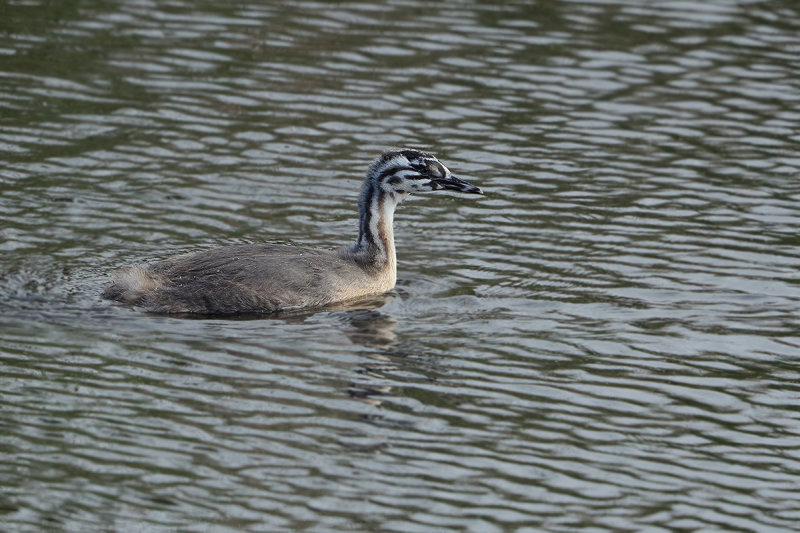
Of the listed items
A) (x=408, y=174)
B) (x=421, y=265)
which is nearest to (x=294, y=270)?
(x=408, y=174)

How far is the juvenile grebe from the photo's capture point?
1313cm

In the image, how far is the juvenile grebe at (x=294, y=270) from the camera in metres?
13.1

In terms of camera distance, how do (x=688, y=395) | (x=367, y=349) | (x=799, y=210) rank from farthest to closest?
(x=799, y=210)
(x=367, y=349)
(x=688, y=395)

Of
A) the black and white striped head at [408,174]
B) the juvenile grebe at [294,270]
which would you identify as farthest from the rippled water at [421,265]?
the black and white striped head at [408,174]

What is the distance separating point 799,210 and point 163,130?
272 inches

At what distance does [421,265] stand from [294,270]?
173cm

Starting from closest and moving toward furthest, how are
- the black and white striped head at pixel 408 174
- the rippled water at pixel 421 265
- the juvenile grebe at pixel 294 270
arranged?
1. the rippled water at pixel 421 265
2. the juvenile grebe at pixel 294 270
3. the black and white striped head at pixel 408 174

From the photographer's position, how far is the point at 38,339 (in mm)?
12156

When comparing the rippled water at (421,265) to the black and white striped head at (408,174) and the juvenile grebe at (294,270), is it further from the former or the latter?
the black and white striped head at (408,174)

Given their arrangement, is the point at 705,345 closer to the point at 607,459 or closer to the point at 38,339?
the point at 607,459

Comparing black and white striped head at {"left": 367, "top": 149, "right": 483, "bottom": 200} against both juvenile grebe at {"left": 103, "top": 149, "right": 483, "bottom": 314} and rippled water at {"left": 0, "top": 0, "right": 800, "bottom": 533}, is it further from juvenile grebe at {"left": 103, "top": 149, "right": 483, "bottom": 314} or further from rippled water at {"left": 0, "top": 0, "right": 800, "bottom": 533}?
rippled water at {"left": 0, "top": 0, "right": 800, "bottom": 533}

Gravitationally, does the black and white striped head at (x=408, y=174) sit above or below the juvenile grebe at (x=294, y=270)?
above

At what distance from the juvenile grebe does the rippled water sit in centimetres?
27

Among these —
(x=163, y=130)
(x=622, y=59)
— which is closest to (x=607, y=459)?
(x=163, y=130)
